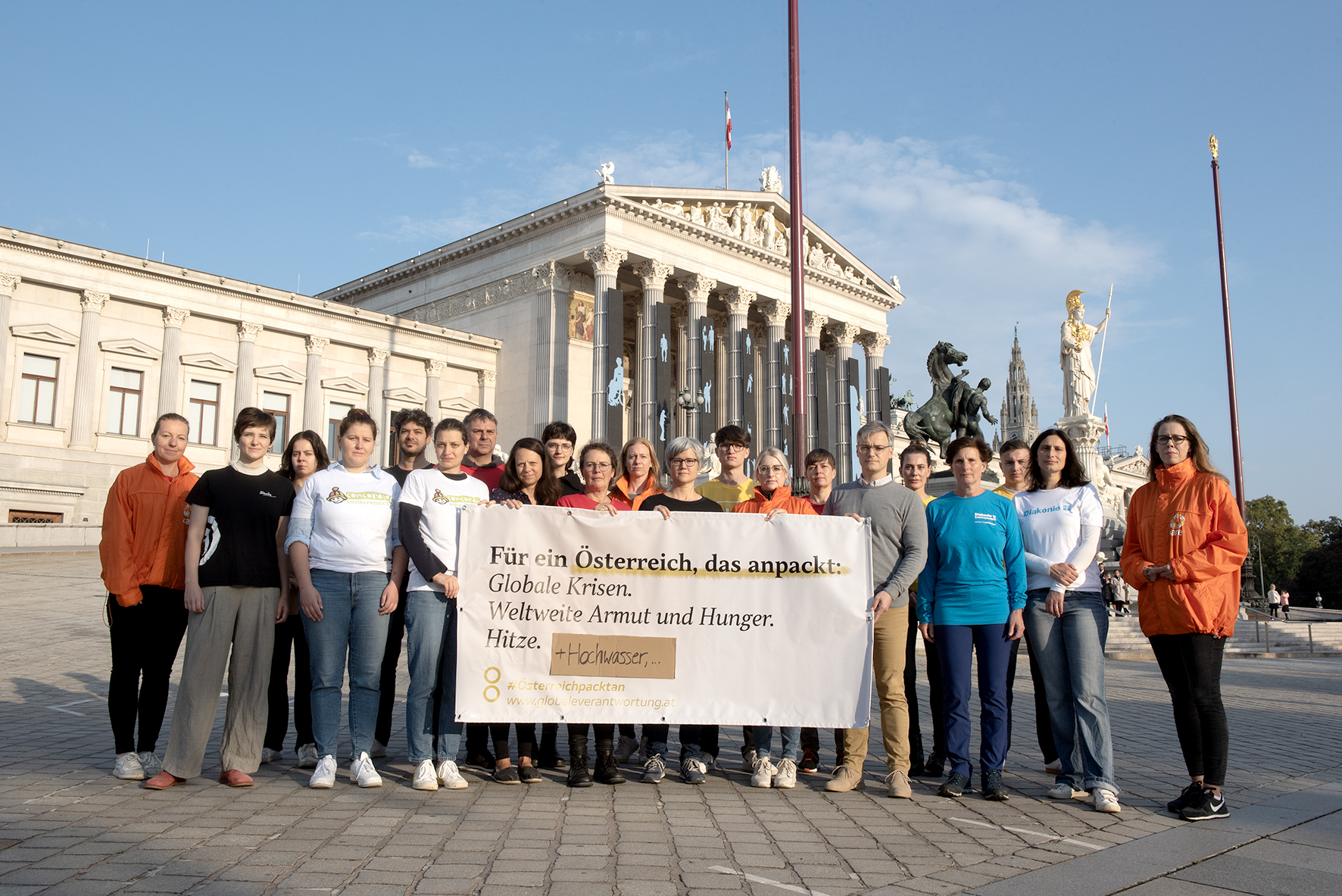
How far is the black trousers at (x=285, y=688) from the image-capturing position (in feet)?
23.1

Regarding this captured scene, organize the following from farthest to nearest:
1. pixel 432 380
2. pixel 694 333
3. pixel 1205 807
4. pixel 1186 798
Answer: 1. pixel 432 380
2. pixel 694 333
3. pixel 1186 798
4. pixel 1205 807

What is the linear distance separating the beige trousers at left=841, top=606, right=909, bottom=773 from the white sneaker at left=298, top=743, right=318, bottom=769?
3580mm

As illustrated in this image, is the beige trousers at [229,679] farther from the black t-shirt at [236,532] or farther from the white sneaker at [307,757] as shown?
the white sneaker at [307,757]

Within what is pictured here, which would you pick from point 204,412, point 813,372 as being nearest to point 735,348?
point 813,372

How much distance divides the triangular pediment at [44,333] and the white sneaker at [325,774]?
3568cm

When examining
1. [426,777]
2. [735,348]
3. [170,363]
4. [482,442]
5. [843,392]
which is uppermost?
[735,348]

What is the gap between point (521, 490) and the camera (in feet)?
22.2

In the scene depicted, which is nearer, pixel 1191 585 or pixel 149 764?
pixel 1191 585

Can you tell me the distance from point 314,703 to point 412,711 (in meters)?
0.60

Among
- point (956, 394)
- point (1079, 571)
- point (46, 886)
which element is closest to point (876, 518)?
point (1079, 571)

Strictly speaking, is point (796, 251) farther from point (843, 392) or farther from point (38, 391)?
point (843, 392)

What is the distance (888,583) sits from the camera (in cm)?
647

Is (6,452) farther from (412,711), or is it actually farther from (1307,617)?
(1307,617)

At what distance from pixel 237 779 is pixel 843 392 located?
49375 mm
